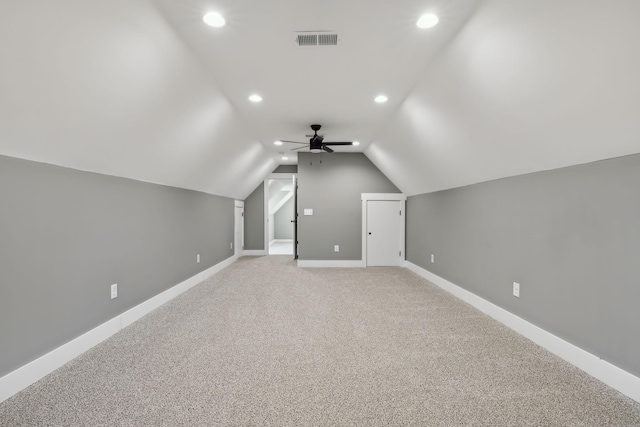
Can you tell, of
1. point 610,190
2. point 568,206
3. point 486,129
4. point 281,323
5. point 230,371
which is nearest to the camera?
point 610,190

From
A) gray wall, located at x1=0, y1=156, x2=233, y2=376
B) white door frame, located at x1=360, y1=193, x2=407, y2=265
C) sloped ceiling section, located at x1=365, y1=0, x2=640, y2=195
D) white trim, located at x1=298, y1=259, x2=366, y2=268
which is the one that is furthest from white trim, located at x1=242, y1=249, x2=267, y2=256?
sloped ceiling section, located at x1=365, y1=0, x2=640, y2=195

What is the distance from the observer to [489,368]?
2.13 m

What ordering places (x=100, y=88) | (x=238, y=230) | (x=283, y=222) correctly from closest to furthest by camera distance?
(x=100, y=88), (x=238, y=230), (x=283, y=222)

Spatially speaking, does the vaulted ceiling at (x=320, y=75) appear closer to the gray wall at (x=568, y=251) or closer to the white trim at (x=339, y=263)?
the gray wall at (x=568, y=251)

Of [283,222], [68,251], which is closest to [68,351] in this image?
[68,251]

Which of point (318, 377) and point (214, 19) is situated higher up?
point (214, 19)

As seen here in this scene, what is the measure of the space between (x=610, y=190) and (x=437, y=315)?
6.60 ft

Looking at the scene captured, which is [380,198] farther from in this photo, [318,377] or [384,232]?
[318,377]

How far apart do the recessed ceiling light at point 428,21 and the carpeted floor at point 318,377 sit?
8.48ft

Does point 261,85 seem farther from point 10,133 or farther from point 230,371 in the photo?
point 230,371

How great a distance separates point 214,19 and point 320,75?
3.76 ft

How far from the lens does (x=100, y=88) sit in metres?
1.92

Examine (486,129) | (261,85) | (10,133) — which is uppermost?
(261,85)

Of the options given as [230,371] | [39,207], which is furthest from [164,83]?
[230,371]
